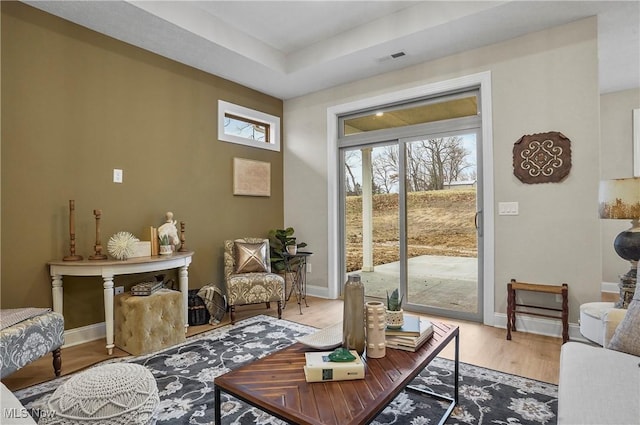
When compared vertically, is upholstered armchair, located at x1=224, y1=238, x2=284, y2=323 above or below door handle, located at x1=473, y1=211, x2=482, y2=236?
below

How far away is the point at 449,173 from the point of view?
3781 millimetres

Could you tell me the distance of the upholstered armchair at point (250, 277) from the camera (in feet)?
11.5

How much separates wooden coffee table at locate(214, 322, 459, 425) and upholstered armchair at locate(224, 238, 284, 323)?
1.95 metres

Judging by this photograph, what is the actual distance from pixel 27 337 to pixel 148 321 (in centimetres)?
81

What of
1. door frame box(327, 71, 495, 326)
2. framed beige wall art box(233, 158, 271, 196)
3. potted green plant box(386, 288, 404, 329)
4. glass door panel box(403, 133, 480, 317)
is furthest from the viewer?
framed beige wall art box(233, 158, 271, 196)

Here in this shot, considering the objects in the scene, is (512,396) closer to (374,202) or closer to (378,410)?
(378,410)

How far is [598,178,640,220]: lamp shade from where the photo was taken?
228cm

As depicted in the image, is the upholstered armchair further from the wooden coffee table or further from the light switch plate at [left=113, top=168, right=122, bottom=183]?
the wooden coffee table

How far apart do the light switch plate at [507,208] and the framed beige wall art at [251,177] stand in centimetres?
285

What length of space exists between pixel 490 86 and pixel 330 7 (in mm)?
1730

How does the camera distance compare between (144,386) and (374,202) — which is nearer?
(144,386)

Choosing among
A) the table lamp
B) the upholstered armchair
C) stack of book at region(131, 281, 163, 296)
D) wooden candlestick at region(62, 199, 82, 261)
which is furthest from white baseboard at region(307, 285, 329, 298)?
the table lamp

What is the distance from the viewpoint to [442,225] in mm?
3838

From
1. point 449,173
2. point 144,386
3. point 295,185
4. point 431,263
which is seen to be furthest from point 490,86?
point 144,386
